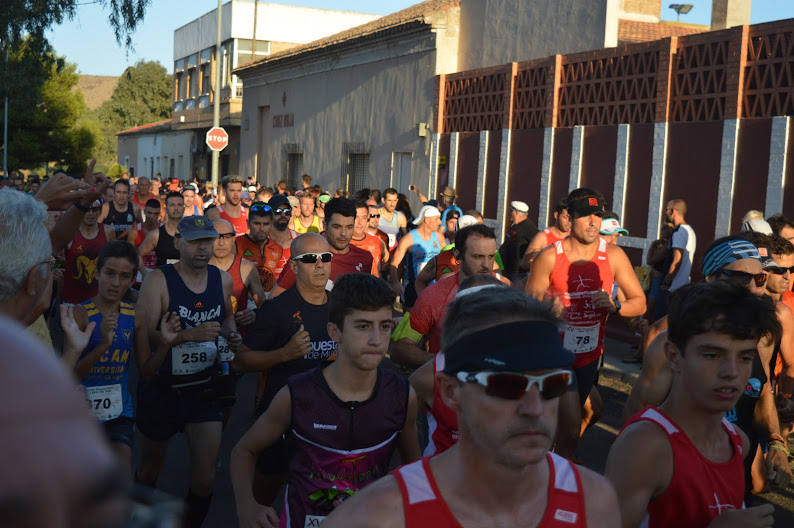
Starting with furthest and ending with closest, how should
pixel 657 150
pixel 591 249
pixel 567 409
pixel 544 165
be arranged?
pixel 544 165
pixel 657 150
pixel 591 249
pixel 567 409

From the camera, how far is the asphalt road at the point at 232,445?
623 cm

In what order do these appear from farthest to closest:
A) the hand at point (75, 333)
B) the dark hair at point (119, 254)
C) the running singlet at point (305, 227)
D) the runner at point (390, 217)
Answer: the runner at point (390, 217), the running singlet at point (305, 227), the dark hair at point (119, 254), the hand at point (75, 333)

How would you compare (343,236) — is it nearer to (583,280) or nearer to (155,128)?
(583,280)

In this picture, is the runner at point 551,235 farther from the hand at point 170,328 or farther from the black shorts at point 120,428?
the black shorts at point 120,428

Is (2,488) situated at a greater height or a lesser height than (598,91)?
lesser

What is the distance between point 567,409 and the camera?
635 cm

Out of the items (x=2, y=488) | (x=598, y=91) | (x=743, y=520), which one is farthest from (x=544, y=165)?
(x=2, y=488)

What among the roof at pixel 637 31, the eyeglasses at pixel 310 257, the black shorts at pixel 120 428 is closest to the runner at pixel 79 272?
the black shorts at pixel 120 428

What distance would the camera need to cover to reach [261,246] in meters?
9.54

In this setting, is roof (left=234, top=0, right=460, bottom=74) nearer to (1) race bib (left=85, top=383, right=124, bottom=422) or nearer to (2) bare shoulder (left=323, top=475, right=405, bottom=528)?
(1) race bib (left=85, top=383, right=124, bottom=422)

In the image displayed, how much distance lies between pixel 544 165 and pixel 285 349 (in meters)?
14.5

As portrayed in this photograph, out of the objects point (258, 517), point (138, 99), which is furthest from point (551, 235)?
point (138, 99)

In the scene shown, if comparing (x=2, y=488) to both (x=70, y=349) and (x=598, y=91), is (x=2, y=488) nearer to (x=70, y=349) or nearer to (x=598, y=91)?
(x=70, y=349)

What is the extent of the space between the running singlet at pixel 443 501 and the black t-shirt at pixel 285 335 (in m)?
3.07
